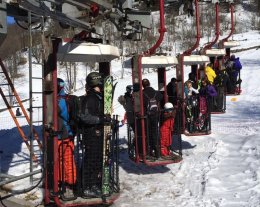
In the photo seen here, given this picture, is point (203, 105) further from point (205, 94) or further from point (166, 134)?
point (166, 134)

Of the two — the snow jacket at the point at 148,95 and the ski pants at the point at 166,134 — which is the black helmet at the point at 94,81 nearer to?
the snow jacket at the point at 148,95

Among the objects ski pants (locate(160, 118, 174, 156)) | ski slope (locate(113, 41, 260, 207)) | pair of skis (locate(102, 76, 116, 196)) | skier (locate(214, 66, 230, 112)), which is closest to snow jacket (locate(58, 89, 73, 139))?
pair of skis (locate(102, 76, 116, 196))

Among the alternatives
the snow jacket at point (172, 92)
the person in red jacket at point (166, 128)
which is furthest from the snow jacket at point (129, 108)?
the snow jacket at point (172, 92)

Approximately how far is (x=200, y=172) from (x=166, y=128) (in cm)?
97

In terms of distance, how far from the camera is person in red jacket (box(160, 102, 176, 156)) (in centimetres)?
735

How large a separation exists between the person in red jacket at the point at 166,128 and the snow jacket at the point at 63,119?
86.4 inches

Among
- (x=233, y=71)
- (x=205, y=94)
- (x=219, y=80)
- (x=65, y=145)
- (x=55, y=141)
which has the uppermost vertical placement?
(x=233, y=71)

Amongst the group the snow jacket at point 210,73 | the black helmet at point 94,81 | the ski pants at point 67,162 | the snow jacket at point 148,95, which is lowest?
the ski pants at point 67,162

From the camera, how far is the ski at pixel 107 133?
5355 mm

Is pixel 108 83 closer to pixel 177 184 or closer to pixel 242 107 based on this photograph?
pixel 177 184

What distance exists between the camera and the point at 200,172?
7.28 m

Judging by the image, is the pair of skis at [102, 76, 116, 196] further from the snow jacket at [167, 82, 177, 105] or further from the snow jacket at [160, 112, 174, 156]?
the snow jacket at [167, 82, 177, 105]

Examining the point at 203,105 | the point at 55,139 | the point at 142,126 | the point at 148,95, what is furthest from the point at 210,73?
the point at 55,139

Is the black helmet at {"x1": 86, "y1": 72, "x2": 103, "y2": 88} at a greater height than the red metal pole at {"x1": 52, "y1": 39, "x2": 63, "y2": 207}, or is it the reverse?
the black helmet at {"x1": 86, "y1": 72, "x2": 103, "y2": 88}
